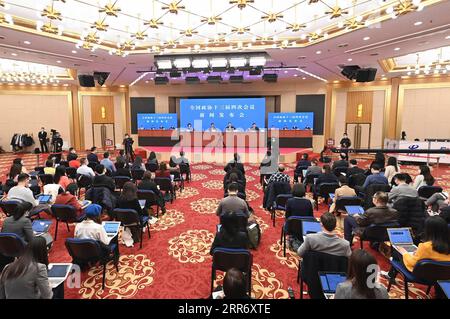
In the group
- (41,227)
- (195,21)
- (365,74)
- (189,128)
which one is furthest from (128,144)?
(365,74)

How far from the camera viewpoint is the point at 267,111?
16.4 meters

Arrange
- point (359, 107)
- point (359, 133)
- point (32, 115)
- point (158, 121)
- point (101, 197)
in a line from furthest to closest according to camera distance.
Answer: point (32, 115) < point (158, 121) < point (359, 133) < point (359, 107) < point (101, 197)

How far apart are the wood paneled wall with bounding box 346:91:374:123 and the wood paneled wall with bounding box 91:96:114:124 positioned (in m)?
13.7

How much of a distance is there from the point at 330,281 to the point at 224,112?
1406 cm

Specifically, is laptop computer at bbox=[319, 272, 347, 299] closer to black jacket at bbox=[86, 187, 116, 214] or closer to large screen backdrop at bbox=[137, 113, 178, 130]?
black jacket at bbox=[86, 187, 116, 214]

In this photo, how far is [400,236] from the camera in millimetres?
3252

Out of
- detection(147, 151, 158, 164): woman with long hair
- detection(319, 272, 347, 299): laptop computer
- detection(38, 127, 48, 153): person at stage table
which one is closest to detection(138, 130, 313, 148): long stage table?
detection(147, 151, 158, 164): woman with long hair

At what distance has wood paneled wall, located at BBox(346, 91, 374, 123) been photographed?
14617 millimetres

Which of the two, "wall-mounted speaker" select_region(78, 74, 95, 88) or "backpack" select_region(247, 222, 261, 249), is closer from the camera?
"backpack" select_region(247, 222, 261, 249)

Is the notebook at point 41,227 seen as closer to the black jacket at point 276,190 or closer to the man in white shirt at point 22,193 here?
the man in white shirt at point 22,193

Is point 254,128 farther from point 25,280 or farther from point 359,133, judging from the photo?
point 25,280

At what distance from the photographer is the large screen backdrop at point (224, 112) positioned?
15.8 metres

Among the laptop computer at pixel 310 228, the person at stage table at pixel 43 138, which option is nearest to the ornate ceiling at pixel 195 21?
the laptop computer at pixel 310 228

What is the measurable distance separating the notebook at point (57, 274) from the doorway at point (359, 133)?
15277 mm
